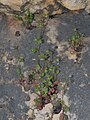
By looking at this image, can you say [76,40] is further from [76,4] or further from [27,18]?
[27,18]

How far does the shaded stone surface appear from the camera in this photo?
31.5 feet

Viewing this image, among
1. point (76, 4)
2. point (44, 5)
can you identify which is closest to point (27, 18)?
point (44, 5)

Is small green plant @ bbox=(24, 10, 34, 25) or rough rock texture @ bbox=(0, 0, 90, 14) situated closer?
rough rock texture @ bbox=(0, 0, 90, 14)

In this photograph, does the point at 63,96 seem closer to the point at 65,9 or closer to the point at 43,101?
the point at 43,101

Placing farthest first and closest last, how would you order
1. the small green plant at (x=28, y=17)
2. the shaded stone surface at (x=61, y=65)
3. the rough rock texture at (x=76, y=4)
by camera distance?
the small green plant at (x=28, y=17) → the rough rock texture at (x=76, y=4) → the shaded stone surface at (x=61, y=65)

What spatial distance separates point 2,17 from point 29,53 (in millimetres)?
1743

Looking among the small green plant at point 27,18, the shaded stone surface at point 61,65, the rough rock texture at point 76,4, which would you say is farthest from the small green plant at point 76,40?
the small green plant at point 27,18

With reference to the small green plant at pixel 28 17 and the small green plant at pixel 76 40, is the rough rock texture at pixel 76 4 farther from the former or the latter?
the small green plant at pixel 28 17

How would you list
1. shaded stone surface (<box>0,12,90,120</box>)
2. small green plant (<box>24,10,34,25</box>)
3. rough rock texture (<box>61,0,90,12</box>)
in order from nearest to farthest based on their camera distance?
shaded stone surface (<box>0,12,90,120</box>) → rough rock texture (<box>61,0,90,12</box>) → small green plant (<box>24,10,34,25</box>)

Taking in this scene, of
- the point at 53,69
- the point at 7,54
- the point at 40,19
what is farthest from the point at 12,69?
the point at 40,19

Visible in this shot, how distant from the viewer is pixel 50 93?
9750 millimetres

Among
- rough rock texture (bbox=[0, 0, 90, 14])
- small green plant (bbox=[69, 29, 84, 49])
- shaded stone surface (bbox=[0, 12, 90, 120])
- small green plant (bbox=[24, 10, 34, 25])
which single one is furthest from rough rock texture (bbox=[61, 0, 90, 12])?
small green plant (bbox=[24, 10, 34, 25])

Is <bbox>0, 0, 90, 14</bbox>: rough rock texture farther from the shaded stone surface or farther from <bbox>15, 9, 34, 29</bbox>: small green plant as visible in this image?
the shaded stone surface

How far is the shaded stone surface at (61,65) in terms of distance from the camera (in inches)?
378
